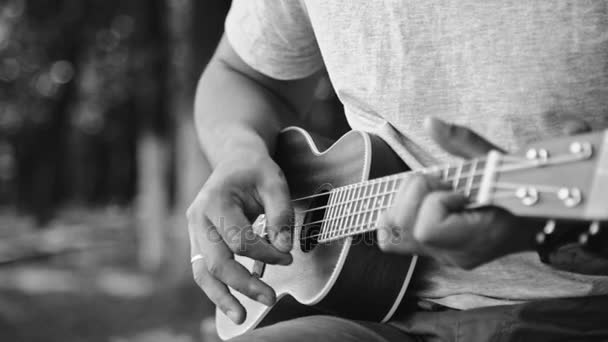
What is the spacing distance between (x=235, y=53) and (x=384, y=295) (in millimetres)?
1035

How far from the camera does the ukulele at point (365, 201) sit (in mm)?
903

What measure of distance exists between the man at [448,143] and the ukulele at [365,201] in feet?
0.14

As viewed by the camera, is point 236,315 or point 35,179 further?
point 35,179

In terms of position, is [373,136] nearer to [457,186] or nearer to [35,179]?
[457,186]

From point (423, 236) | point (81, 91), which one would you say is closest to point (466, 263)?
point (423, 236)

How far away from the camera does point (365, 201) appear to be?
1365 mm

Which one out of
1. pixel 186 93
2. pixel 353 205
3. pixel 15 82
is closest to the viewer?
pixel 353 205

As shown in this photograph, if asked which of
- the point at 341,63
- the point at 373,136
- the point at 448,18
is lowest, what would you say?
the point at 373,136

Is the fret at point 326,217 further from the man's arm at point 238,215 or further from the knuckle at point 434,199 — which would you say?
the knuckle at point 434,199

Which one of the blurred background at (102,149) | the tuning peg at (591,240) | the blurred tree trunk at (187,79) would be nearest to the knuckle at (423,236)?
the tuning peg at (591,240)

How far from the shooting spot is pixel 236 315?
1.49 metres

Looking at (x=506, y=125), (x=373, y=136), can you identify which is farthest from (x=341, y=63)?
(x=506, y=125)

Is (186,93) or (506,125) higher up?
(506,125)

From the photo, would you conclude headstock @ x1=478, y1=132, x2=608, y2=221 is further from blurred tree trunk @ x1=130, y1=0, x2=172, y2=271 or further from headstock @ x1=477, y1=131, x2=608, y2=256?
blurred tree trunk @ x1=130, y1=0, x2=172, y2=271
